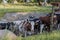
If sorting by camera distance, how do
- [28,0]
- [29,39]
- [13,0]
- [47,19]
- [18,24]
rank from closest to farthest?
1. [29,39]
2. [18,24]
3. [47,19]
4. [13,0]
5. [28,0]

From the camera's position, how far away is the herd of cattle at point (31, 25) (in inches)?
230

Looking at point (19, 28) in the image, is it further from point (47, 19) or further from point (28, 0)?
point (28, 0)

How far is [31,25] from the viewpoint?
6105 millimetres

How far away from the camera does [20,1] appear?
549 inches

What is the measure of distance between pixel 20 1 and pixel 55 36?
30.0 ft

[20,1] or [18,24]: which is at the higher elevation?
[18,24]

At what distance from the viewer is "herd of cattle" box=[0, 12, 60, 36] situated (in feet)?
19.2

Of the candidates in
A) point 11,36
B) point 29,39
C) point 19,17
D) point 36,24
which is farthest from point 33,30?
point 11,36

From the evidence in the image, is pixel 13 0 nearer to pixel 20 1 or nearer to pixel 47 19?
pixel 20 1

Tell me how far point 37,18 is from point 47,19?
0.30m

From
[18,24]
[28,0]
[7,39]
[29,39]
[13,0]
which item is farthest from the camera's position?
[28,0]

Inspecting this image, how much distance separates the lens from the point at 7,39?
423 centimetres

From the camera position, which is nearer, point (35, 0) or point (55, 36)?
point (55, 36)

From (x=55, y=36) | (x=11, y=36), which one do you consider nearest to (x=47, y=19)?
(x=55, y=36)
